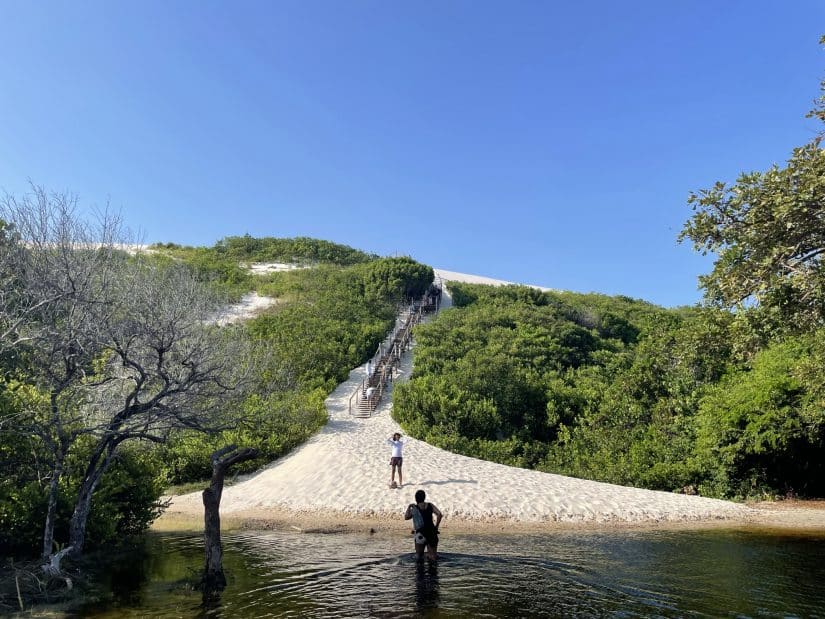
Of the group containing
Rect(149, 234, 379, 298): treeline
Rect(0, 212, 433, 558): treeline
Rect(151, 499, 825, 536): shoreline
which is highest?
Rect(149, 234, 379, 298): treeline

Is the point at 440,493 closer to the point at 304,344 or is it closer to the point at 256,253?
the point at 304,344

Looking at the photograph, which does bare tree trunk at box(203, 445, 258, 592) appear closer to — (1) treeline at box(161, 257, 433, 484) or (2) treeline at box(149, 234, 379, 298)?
(1) treeline at box(161, 257, 433, 484)

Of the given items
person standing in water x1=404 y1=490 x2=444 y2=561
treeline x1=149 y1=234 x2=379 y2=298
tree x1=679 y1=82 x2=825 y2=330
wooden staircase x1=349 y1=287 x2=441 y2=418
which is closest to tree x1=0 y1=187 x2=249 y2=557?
person standing in water x1=404 y1=490 x2=444 y2=561

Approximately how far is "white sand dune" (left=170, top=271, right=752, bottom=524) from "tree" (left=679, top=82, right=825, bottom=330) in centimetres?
766

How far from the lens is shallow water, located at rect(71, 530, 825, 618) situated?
8258 mm

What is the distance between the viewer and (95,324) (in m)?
10.2

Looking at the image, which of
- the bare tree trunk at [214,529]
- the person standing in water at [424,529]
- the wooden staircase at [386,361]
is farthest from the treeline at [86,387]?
the wooden staircase at [386,361]

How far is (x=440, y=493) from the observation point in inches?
676

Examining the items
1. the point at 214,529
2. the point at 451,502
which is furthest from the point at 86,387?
the point at 451,502

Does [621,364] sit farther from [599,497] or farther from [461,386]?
[599,497]

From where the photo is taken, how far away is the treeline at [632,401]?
56.7ft

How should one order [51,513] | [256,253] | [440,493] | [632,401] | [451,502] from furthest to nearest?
[256,253] < [632,401] < [440,493] < [451,502] < [51,513]

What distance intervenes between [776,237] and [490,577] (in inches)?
325

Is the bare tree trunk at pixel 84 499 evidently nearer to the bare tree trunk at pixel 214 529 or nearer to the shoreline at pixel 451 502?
the bare tree trunk at pixel 214 529
